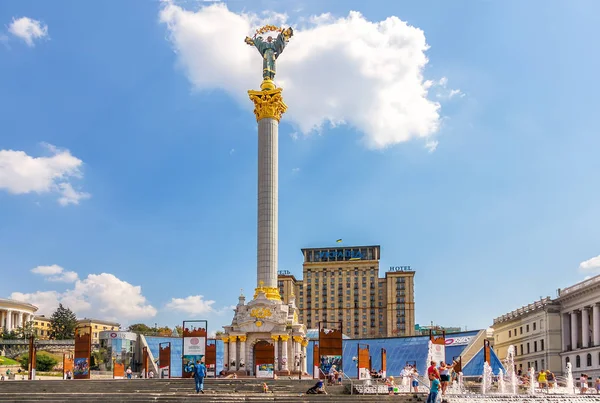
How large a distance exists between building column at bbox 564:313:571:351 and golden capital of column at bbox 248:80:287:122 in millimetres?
42987

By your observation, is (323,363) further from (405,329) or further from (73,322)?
(405,329)

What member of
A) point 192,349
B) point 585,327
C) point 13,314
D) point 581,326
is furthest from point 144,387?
point 13,314

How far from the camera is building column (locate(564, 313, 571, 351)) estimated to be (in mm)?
77688

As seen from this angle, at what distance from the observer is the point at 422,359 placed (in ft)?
282

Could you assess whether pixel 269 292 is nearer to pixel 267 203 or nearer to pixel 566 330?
pixel 267 203

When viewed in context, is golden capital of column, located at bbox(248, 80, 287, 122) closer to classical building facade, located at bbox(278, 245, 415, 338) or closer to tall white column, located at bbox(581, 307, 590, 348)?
tall white column, located at bbox(581, 307, 590, 348)

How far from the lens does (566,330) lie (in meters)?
78.1

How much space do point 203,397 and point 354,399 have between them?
6606 millimetres

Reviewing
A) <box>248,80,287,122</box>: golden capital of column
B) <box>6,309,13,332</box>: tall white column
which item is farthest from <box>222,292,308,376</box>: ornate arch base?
<box>6,309,13,332</box>: tall white column

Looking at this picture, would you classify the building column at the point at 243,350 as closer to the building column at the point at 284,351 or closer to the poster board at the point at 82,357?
the building column at the point at 284,351

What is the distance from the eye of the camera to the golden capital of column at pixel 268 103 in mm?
60719

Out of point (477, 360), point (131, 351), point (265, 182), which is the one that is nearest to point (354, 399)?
point (265, 182)

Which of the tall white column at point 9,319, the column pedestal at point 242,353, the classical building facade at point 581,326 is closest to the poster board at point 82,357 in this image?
the column pedestal at point 242,353

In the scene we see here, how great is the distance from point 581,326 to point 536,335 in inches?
318
